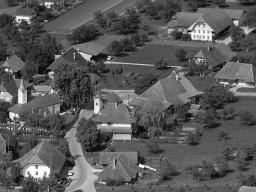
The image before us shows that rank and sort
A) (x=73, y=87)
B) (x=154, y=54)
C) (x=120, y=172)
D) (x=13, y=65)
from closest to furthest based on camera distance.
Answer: (x=120, y=172)
(x=73, y=87)
(x=13, y=65)
(x=154, y=54)

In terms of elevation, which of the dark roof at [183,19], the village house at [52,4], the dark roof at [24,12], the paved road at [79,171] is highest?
the paved road at [79,171]

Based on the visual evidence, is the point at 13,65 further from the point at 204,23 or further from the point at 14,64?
the point at 204,23

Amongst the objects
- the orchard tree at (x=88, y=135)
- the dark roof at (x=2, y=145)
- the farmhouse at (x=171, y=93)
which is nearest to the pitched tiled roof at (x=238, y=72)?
the farmhouse at (x=171, y=93)

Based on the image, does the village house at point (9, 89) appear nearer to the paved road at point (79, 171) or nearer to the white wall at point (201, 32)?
the paved road at point (79, 171)

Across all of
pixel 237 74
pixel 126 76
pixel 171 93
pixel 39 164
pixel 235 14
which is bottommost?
pixel 126 76

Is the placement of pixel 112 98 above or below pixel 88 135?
below

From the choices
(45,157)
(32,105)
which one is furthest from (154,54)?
(45,157)

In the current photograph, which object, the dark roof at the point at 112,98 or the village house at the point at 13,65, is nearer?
the dark roof at the point at 112,98
